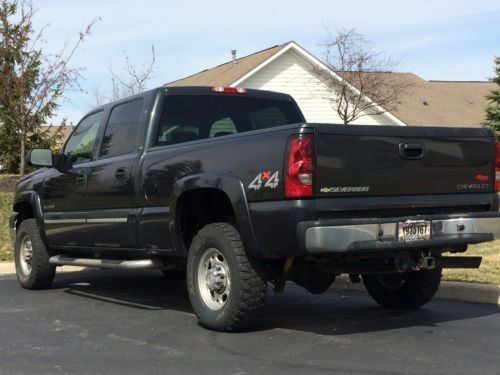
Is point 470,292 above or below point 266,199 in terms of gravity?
below

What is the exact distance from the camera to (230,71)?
27062mm

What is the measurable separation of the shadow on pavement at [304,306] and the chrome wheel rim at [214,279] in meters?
0.43

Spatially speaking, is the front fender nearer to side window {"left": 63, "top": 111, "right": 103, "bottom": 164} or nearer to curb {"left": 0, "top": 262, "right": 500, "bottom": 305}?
side window {"left": 63, "top": 111, "right": 103, "bottom": 164}

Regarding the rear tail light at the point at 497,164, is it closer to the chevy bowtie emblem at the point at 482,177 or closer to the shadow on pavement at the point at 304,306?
the chevy bowtie emblem at the point at 482,177

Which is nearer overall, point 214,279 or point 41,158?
point 214,279

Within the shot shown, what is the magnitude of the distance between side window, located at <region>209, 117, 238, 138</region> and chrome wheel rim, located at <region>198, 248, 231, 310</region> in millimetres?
1484

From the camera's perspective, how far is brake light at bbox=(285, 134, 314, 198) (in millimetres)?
4660

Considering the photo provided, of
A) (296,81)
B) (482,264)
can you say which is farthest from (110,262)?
(296,81)

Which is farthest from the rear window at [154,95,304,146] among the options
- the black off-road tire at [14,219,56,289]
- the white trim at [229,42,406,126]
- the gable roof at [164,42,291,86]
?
the white trim at [229,42,406,126]

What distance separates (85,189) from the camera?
6832 millimetres

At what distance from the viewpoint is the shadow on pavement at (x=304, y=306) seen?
19.1 feet

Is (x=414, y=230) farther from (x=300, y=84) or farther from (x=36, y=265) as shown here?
(x=300, y=84)

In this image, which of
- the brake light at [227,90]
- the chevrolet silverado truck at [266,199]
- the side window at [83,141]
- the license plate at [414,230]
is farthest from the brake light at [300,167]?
the side window at [83,141]

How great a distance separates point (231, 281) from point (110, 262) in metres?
1.76
